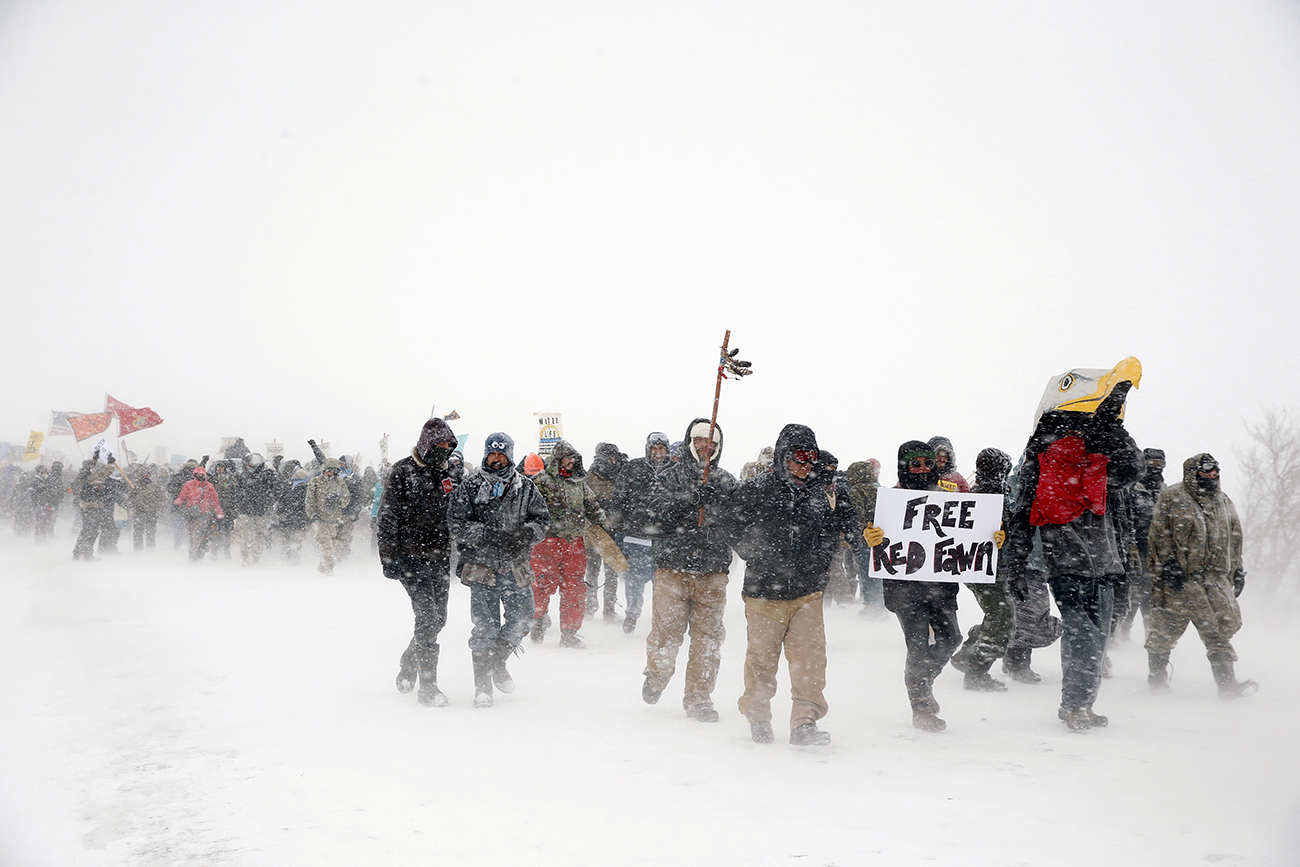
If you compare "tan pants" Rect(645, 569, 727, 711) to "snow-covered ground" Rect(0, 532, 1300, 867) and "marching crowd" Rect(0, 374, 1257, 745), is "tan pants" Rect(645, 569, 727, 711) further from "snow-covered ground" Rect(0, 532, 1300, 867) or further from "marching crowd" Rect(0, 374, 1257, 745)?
"snow-covered ground" Rect(0, 532, 1300, 867)

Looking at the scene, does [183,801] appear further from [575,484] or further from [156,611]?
[156,611]

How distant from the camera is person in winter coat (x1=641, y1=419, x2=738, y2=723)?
612 cm

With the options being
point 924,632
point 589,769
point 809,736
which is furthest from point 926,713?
point 589,769

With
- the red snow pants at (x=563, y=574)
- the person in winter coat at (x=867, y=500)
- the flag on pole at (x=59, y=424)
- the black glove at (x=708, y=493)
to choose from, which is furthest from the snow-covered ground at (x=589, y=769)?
the flag on pole at (x=59, y=424)

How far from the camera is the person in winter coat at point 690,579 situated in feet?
20.1

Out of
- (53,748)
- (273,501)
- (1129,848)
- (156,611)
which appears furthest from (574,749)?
(273,501)

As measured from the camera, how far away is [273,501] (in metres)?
16.6

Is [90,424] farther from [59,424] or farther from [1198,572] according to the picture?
[1198,572]

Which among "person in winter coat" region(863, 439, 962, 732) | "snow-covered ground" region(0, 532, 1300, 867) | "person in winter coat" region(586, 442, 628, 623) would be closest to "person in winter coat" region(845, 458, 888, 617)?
"snow-covered ground" region(0, 532, 1300, 867)

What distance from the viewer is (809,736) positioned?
527 centimetres

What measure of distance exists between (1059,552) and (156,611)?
1091cm

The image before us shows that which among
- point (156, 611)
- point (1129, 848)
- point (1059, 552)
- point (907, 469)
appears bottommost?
point (156, 611)

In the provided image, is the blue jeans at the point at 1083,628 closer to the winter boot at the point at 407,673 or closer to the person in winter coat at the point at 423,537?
the person in winter coat at the point at 423,537

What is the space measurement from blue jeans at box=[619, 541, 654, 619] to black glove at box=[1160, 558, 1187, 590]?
5.32 metres
